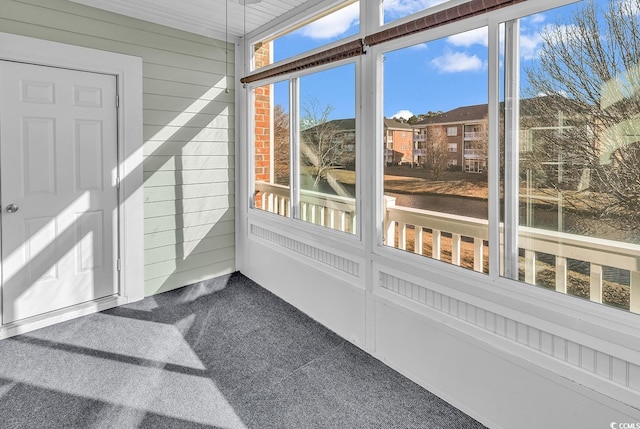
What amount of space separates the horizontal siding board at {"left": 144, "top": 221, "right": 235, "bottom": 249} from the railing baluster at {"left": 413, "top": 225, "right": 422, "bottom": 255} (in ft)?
7.76

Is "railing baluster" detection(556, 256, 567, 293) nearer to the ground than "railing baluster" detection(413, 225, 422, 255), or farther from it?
nearer to the ground

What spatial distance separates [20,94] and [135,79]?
2.76 feet

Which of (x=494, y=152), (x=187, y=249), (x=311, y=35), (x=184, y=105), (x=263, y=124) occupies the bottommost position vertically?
(x=187, y=249)

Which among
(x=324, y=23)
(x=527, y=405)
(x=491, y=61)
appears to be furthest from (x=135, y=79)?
(x=527, y=405)

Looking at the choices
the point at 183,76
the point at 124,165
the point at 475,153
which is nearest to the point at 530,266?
the point at 475,153

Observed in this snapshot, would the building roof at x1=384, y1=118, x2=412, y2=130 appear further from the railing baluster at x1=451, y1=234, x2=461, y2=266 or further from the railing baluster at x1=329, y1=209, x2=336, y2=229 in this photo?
the railing baluster at x1=329, y1=209, x2=336, y2=229

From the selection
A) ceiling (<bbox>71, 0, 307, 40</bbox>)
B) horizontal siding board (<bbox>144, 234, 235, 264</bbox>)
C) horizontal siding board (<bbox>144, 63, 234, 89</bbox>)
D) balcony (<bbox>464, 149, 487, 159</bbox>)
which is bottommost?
horizontal siding board (<bbox>144, 234, 235, 264</bbox>)

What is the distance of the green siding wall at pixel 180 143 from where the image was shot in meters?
3.19

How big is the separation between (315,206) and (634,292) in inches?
84.4

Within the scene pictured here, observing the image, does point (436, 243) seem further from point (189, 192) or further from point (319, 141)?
point (189, 192)

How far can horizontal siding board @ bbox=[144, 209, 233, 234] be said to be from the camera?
3479mm

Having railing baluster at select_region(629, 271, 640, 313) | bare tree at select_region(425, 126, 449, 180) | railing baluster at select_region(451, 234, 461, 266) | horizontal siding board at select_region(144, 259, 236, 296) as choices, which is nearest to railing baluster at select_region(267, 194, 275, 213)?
horizontal siding board at select_region(144, 259, 236, 296)

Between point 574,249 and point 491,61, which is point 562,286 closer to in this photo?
point 574,249

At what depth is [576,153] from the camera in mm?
1581
